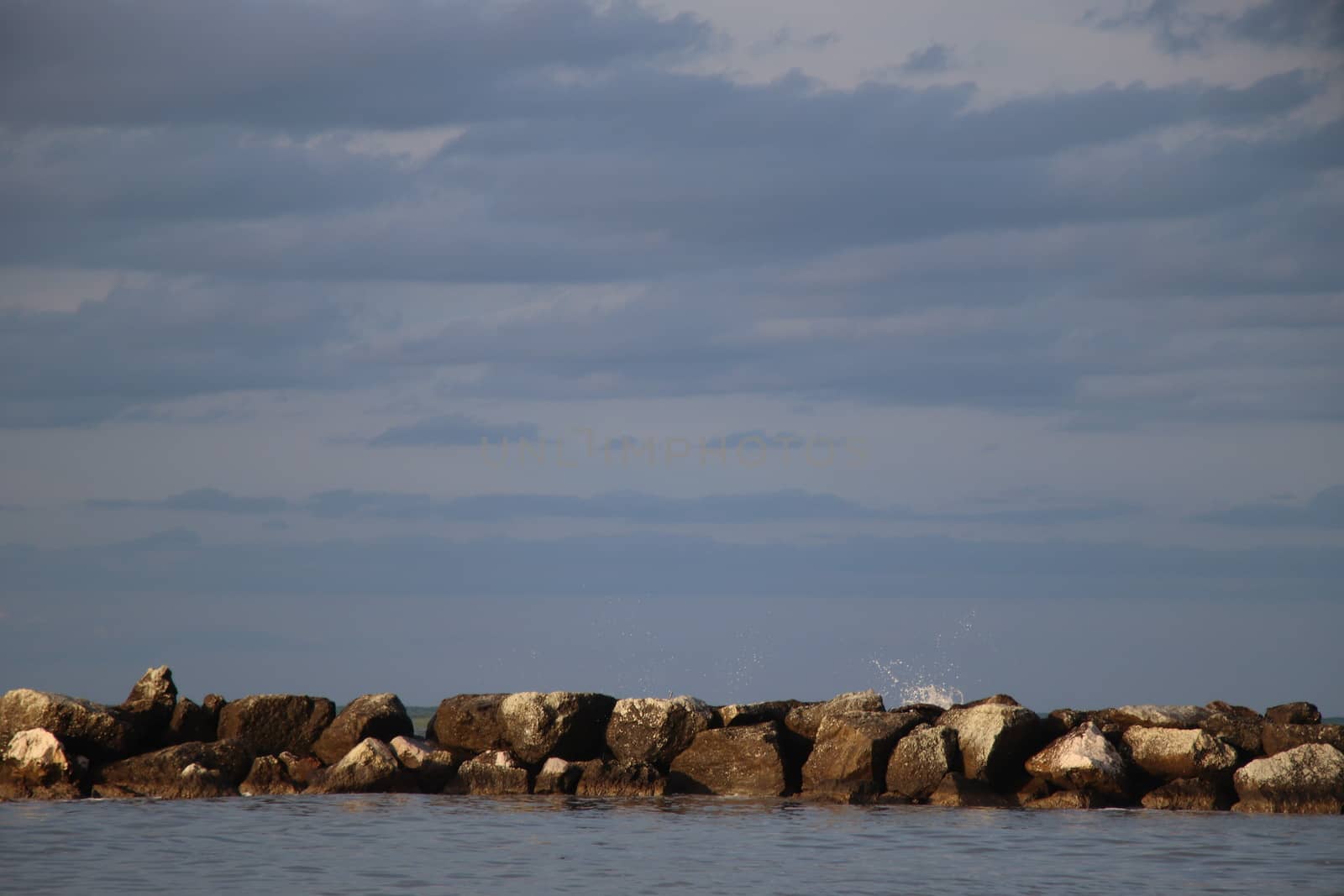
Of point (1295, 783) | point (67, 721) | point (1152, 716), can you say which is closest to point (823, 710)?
point (1152, 716)

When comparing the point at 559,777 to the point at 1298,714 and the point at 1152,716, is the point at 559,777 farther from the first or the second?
the point at 1298,714

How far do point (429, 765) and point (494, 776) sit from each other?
3.82 feet

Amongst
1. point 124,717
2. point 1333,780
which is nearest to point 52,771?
point 124,717

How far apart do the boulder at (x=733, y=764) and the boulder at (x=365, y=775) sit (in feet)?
15.0

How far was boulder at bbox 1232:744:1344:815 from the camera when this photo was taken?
71.6 feet

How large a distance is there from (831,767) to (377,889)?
29.7 feet

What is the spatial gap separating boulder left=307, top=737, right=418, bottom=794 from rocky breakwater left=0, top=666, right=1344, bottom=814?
0.03 m

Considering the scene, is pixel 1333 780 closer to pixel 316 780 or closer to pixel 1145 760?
pixel 1145 760

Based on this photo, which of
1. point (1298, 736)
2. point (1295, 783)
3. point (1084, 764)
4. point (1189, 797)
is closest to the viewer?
point (1295, 783)

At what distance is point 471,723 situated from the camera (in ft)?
82.1

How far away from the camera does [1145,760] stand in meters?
23.1

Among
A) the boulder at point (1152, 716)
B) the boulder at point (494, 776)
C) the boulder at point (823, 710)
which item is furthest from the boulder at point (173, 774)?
the boulder at point (1152, 716)

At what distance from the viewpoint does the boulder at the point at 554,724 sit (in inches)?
960

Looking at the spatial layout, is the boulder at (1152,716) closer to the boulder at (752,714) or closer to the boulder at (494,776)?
the boulder at (752,714)
